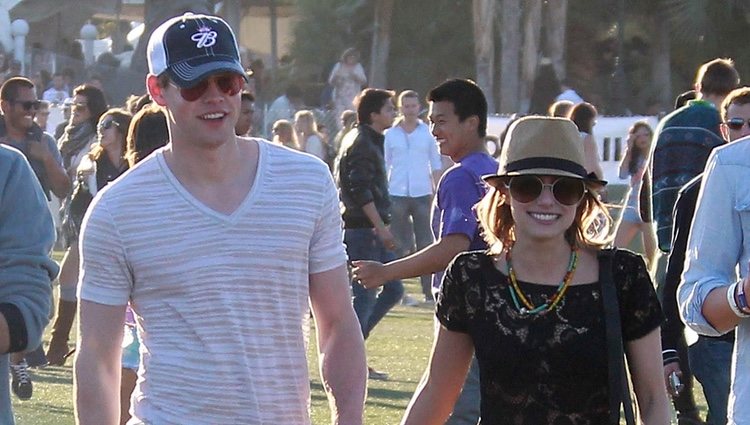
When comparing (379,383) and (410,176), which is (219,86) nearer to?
(379,383)

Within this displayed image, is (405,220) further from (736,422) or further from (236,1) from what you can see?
(236,1)

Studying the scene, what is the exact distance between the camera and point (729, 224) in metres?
4.23

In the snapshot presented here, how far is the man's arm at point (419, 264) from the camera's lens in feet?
23.4

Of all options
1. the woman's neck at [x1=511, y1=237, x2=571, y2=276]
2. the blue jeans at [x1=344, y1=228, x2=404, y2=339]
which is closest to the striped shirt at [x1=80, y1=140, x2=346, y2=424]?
the woman's neck at [x1=511, y1=237, x2=571, y2=276]

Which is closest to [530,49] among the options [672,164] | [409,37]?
[409,37]

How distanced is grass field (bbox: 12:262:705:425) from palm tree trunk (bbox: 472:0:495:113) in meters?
23.5

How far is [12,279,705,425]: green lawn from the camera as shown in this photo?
34.6 feet

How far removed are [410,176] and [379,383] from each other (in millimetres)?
5047

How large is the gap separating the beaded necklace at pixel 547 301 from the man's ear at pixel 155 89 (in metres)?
0.98

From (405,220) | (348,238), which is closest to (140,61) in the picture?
(405,220)

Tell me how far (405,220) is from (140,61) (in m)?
23.1

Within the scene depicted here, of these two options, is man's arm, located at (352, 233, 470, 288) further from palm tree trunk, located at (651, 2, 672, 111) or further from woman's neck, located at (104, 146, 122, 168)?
palm tree trunk, located at (651, 2, 672, 111)

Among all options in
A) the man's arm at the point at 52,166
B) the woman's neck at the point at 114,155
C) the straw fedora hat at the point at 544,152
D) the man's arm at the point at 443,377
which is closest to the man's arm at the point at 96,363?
the man's arm at the point at 443,377

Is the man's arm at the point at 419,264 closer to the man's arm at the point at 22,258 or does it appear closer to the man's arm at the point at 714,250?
the man's arm at the point at 714,250
